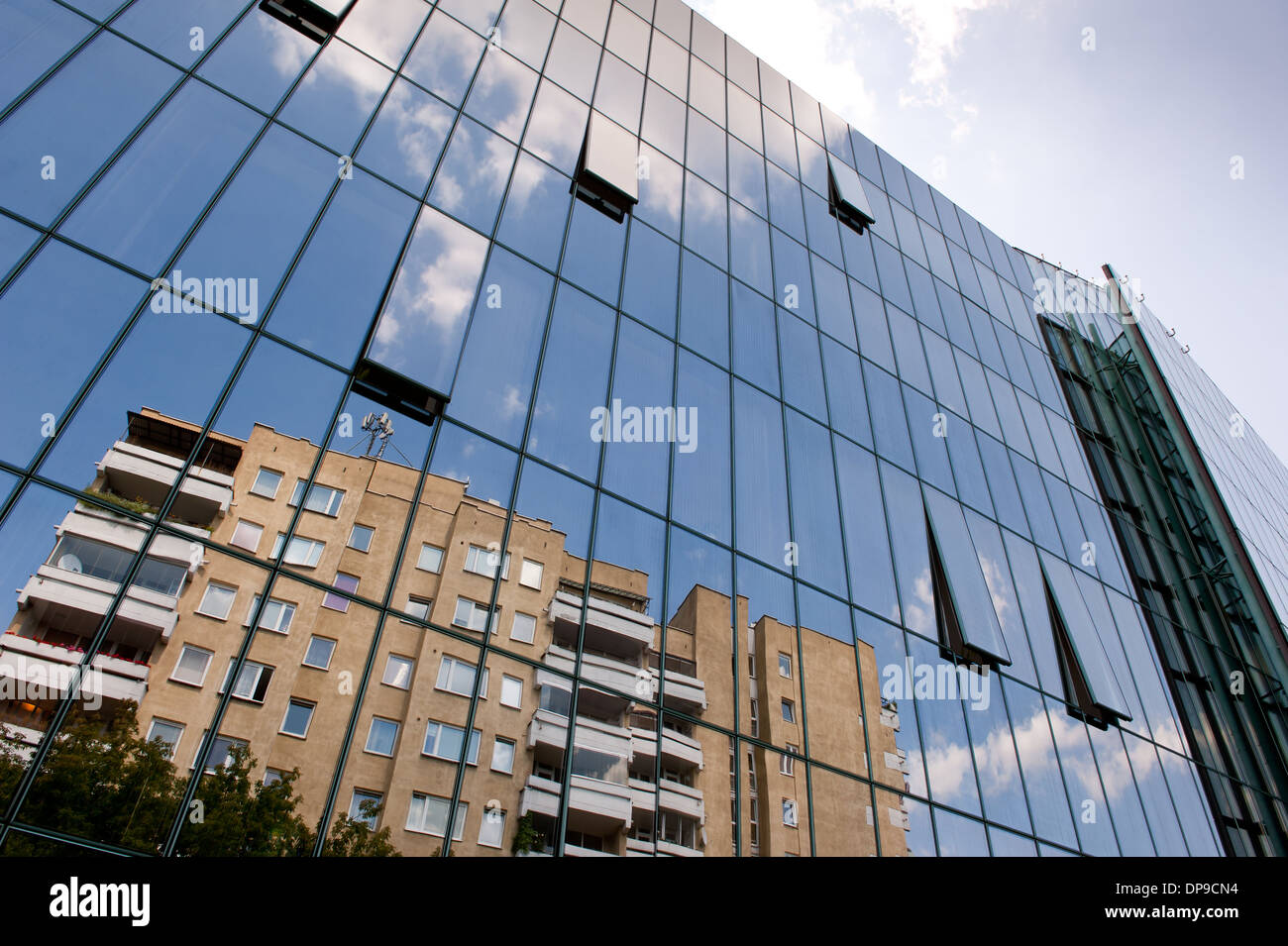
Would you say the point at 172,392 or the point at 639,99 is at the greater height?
the point at 639,99

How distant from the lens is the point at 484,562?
12.7m

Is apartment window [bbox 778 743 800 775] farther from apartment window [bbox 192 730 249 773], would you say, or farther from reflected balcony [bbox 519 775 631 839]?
apartment window [bbox 192 730 249 773]

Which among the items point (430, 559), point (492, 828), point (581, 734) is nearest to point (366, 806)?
point (492, 828)

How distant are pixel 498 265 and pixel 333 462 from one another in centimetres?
575

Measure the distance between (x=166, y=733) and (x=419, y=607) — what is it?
3456mm

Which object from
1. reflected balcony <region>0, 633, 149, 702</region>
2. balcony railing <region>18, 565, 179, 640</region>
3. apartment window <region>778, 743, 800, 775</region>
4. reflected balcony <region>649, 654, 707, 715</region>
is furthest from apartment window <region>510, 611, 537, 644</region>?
apartment window <region>778, 743, 800, 775</region>

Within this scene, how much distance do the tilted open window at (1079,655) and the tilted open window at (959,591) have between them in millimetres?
2618

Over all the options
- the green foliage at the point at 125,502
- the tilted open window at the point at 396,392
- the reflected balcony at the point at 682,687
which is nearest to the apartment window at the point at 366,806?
the green foliage at the point at 125,502

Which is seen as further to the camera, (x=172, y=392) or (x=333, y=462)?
(x=333, y=462)

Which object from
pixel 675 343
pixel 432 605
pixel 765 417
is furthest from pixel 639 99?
pixel 432 605

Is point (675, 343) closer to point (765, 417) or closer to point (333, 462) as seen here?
point (765, 417)

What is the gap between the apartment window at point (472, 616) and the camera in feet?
39.7

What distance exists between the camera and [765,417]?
1911 cm

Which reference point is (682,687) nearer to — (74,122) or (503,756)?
(503,756)
